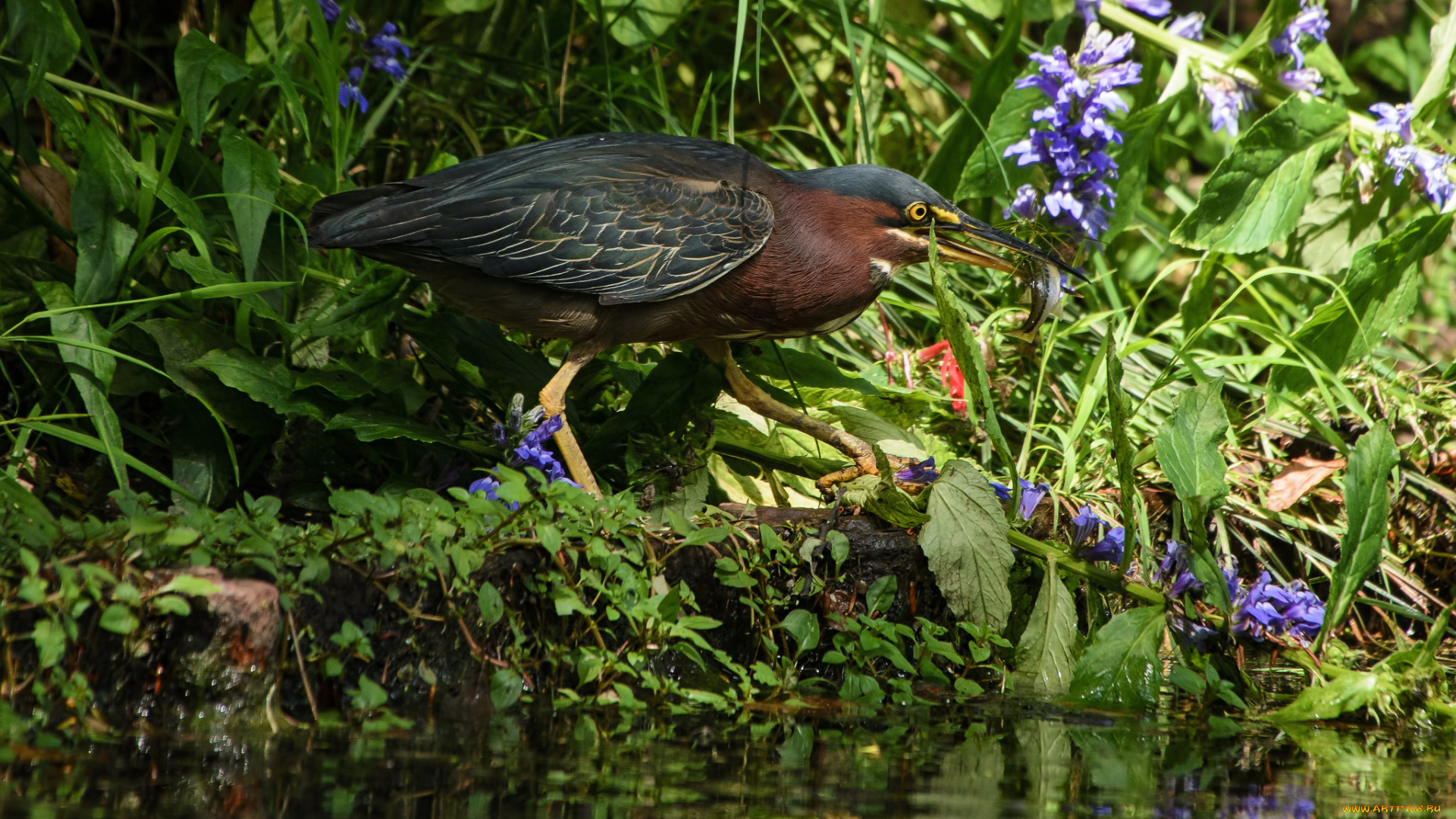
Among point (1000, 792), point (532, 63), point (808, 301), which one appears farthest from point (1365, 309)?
point (532, 63)

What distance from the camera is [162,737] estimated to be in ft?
6.66

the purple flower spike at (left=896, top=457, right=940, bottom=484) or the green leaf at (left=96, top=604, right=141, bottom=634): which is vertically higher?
the purple flower spike at (left=896, top=457, right=940, bottom=484)

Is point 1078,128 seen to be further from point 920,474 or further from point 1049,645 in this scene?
point 1049,645

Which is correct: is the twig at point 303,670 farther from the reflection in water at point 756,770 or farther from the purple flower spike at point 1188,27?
the purple flower spike at point 1188,27

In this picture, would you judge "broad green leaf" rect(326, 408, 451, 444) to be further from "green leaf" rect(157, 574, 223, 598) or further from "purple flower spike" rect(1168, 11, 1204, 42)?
"purple flower spike" rect(1168, 11, 1204, 42)

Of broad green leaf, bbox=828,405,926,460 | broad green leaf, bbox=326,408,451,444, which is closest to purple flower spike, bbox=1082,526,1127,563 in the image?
broad green leaf, bbox=828,405,926,460

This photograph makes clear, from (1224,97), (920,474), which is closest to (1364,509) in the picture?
(920,474)

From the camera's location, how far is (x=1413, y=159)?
3975mm

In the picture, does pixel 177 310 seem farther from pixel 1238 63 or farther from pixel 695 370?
pixel 1238 63

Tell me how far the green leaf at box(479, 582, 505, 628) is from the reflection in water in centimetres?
19

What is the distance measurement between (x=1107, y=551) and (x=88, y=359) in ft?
7.98

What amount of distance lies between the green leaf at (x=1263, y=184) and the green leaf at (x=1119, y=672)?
5.44ft

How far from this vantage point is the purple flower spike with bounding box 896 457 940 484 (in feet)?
10.1

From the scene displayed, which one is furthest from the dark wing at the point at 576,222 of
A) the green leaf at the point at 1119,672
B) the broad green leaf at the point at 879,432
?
the green leaf at the point at 1119,672
